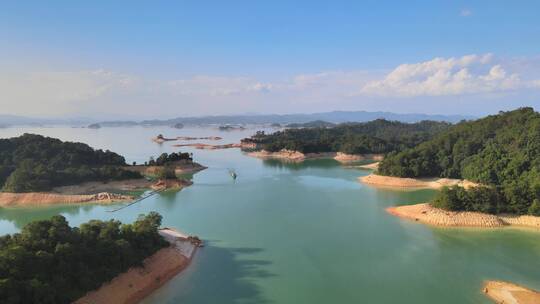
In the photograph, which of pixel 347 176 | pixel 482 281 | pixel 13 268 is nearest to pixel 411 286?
pixel 482 281

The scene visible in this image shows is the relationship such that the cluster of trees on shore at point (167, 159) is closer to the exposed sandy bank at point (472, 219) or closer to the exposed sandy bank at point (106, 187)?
the exposed sandy bank at point (106, 187)

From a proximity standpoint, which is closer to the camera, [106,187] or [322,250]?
[322,250]

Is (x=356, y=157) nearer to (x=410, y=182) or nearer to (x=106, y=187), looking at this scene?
(x=410, y=182)

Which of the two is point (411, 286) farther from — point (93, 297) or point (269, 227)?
point (93, 297)

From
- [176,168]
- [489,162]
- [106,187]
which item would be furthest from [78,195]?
[489,162]

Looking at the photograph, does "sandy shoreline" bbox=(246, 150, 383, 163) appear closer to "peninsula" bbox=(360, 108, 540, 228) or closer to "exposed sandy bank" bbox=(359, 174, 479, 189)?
"peninsula" bbox=(360, 108, 540, 228)

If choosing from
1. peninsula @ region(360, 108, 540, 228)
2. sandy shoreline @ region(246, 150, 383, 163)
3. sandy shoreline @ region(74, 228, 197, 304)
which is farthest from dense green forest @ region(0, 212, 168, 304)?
sandy shoreline @ region(246, 150, 383, 163)
